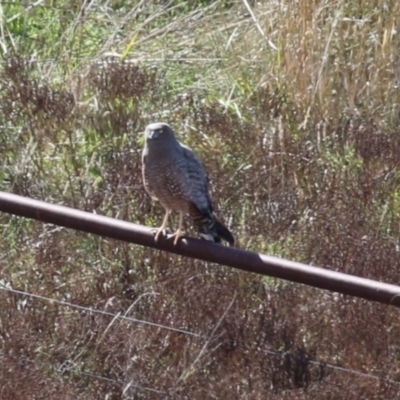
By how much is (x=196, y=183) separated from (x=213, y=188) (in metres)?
1.33

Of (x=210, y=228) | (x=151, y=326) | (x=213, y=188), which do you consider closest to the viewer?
(x=210, y=228)

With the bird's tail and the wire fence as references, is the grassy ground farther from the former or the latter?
the bird's tail

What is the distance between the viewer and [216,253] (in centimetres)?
265

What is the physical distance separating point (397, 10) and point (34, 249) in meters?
2.59

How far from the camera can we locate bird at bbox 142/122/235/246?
4.08m

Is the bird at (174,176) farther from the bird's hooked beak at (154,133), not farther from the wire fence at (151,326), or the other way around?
the wire fence at (151,326)

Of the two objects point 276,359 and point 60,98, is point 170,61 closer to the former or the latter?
point 60,98

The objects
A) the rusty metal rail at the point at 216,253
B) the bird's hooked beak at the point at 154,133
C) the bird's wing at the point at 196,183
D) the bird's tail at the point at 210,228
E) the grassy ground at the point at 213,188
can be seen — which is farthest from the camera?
the grassy ground at the point at 213,188

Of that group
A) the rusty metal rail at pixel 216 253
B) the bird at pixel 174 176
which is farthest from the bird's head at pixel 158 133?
the rusty metal rail at pixel 216 253

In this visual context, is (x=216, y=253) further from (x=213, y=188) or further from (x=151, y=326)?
(x=213, y=188)

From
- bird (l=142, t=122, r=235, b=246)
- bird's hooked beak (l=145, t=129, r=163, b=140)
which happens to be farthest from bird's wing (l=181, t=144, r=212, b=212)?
bird's hooked beak (l=145, t=129, r=163, b=140)

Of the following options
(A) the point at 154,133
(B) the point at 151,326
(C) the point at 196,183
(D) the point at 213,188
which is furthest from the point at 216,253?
(D) the point at 213,188

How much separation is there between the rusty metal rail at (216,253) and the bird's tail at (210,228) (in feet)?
3.08

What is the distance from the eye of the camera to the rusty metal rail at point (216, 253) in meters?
2.46
